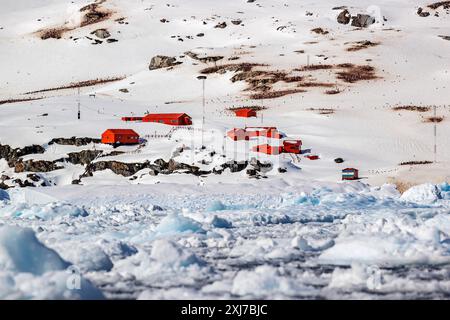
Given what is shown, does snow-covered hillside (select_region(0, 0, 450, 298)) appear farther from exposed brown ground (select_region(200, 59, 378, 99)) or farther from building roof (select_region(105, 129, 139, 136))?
building roof (select_region(105, 129, 139, 136))

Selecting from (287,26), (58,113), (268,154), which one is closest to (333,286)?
(268,154)

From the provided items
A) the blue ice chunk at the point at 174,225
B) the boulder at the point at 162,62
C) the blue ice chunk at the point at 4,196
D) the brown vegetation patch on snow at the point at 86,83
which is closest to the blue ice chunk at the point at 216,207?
the blue ice chunk at the point at 174,225

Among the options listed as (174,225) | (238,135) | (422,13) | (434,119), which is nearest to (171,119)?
(238,135)

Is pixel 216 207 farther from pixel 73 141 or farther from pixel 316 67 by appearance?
pixel 316 67

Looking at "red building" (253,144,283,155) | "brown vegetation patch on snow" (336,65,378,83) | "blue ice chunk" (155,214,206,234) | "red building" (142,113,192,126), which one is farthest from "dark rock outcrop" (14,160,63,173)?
"brown vegetation patch on snow" (336,65,378,83)

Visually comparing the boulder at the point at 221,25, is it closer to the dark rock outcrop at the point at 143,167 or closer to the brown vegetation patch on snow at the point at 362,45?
the brown vegetation patch on snow at the point at 362,45
